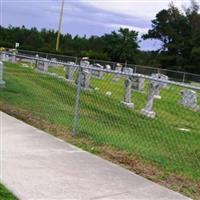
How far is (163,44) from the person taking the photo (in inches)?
3275

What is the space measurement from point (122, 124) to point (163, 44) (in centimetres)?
7457

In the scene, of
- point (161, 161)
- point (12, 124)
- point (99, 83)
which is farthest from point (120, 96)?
point (161, 161)

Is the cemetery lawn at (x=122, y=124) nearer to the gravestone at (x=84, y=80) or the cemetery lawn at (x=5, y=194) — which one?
the gravestone at (x=84, y=80)

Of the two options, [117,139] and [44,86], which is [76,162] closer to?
[117,139]

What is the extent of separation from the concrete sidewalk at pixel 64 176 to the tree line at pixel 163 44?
59.2 meters

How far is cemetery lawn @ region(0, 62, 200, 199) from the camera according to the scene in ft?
25.8

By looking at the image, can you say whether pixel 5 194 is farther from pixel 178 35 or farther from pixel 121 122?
pixel 178 35

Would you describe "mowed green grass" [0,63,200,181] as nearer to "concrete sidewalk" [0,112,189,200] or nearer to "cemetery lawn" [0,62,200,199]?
"cemetery lawn" [0,62,200,199]

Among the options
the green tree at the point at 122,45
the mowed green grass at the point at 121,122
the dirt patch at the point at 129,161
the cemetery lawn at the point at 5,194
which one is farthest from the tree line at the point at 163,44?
the cemetery lawn at the point at 5,194

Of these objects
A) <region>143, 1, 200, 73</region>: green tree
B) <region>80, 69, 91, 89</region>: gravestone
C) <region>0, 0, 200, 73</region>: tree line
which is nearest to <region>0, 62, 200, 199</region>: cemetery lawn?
<region>80, 69, 91, 89</region>: gravestone

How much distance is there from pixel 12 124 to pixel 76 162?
294 cm

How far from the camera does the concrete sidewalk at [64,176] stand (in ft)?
18.2

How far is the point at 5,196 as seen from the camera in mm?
5312

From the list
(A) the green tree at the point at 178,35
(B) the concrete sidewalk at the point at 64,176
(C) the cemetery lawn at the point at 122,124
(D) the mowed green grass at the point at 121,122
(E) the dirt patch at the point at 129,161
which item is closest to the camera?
(B) the concrete sidewalk at the point at 64,176
